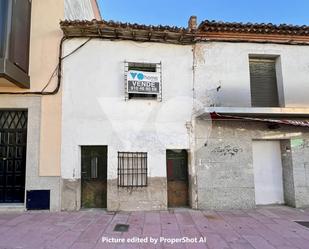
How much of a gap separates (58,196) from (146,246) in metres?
3.41

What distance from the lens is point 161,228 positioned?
5586 mm

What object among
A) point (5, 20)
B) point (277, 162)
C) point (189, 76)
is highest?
point (5, 20)

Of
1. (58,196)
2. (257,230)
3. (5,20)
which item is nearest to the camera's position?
(257,230)

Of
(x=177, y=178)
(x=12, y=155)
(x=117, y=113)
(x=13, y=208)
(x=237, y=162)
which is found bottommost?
(x=13, y=208)

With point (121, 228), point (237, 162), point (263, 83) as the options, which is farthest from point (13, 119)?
point (263, 83)

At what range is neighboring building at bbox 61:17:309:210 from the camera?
282 inches

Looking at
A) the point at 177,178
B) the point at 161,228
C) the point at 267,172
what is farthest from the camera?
the point at 267,172

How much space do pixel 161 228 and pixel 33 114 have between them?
4676 mm

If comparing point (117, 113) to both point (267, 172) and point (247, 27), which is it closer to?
point (247, 27)

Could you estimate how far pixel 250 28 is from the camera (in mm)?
7633

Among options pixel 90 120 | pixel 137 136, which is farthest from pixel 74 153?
pixel 137 136

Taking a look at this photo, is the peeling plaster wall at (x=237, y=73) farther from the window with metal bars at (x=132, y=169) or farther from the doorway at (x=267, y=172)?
the window with metal bars at (x=132, y=169)

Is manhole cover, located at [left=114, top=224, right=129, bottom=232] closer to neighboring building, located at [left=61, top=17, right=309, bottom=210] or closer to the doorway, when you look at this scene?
neighboring building, located at [left=61, top=17, right=309, bottom=210]

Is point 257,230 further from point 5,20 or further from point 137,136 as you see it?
point 5,20
